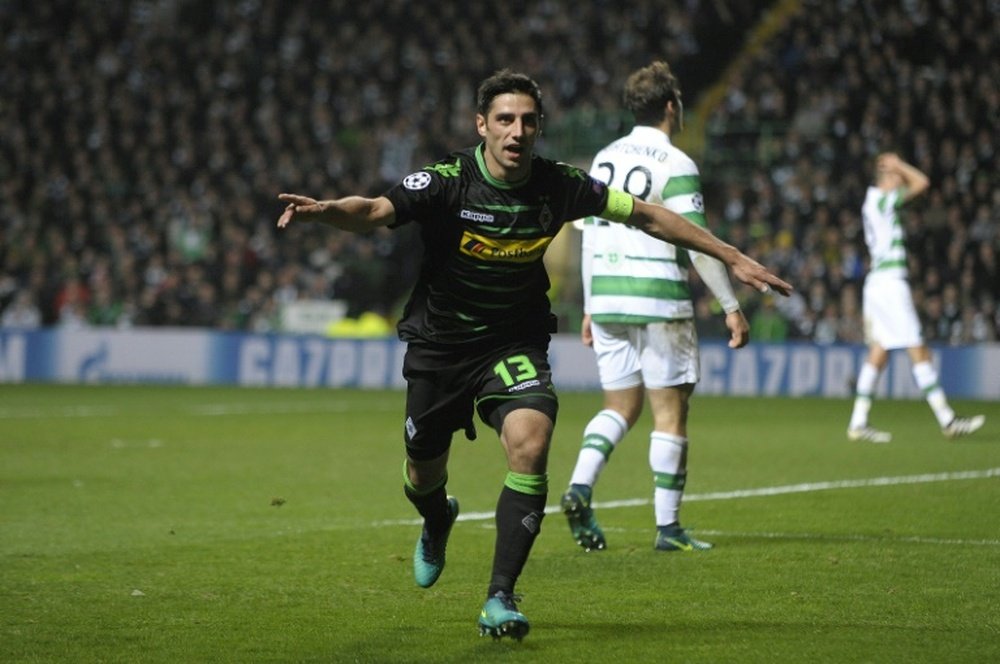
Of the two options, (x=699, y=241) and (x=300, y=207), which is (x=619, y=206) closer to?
(x=699, y=241)

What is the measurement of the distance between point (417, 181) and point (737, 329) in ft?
7.11

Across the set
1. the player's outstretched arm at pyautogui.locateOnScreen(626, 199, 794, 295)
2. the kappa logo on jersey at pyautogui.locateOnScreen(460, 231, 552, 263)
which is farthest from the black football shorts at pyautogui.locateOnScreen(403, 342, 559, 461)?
the player's outstretched arm at pyautogui.locateOnScreen(626, 199, 794, 295)

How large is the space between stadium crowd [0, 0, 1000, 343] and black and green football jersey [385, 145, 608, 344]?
1652cm

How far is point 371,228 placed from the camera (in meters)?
5.49

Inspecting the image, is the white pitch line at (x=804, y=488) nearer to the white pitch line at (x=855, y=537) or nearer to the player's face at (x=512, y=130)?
the white pitch line at (x=855, y=537)

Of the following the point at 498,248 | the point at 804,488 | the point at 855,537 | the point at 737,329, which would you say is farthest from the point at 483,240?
the point at 804,488

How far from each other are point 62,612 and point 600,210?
2557 mm

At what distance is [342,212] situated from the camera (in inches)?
211

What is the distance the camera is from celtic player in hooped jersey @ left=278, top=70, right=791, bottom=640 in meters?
5.77

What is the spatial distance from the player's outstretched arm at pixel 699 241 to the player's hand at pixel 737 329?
1.35m

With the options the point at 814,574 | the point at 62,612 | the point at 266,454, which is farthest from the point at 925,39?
the point at 62,612

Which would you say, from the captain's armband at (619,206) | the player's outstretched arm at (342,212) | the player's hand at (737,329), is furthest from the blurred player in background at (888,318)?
the player's outstretched arm at (342,212)

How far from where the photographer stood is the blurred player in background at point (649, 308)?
7.78 metres

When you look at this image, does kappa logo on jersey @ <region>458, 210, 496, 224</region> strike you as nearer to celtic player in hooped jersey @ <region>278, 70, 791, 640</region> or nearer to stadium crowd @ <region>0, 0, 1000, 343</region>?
celtic player in hooped jersey @ <region>278, 70, 791, 640</region>
